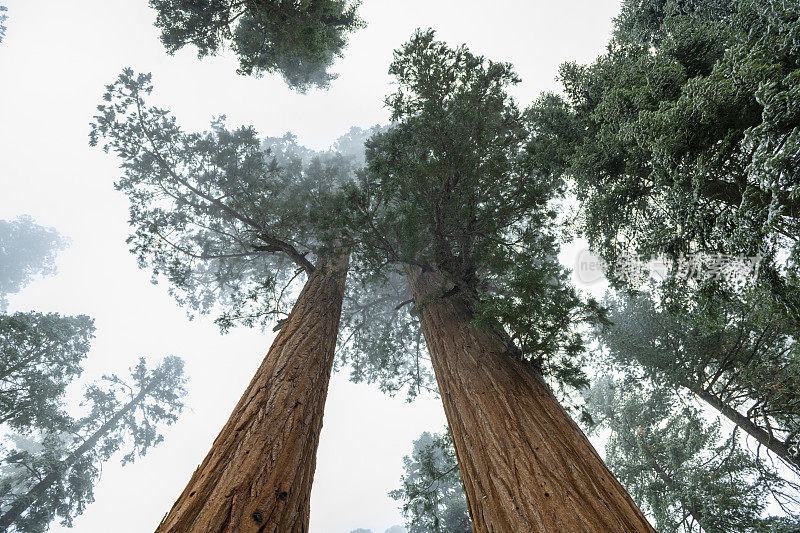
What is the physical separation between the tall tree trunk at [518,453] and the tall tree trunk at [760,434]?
5638mm

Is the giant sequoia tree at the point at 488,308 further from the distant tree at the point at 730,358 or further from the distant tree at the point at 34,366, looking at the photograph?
the distant tree at the point at 34,366

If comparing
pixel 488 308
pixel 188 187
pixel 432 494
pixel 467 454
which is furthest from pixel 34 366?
pixel 488 308

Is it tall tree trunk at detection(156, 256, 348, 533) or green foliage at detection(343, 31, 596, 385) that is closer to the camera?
tall tree trunk at detection(156, 256, 348, 533)

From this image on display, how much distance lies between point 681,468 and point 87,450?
71.0 ft

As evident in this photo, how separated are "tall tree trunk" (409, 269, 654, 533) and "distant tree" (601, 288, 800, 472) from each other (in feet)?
4.42

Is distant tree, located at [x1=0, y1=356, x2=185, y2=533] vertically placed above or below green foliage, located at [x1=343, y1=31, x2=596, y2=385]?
above

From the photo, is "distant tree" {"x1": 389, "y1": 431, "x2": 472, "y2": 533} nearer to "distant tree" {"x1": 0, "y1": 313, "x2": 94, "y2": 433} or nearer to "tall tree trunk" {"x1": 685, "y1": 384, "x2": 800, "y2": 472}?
"tall tree trunk" {"x1": 685, "y1": 384, "x2": 800, "y2": 472}

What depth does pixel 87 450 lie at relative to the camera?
44.5 feet

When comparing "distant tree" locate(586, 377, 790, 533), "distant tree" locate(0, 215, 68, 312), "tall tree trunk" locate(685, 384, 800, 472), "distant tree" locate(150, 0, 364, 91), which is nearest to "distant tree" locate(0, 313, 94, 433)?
"distant tree" locate(150, 0, 364, 91)

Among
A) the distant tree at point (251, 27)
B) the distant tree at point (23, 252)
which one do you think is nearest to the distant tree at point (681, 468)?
the distant tree at point (251, 27)

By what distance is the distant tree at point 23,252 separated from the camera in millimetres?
30922

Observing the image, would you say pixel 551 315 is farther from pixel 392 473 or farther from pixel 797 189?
pixel 392 473

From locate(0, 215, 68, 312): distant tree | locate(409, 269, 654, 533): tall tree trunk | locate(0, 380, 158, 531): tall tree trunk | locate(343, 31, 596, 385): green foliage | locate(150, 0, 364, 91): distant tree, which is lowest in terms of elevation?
locate(409, 269, 654, 533): tall tree trunk

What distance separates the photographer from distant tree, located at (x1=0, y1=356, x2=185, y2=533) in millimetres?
10070
